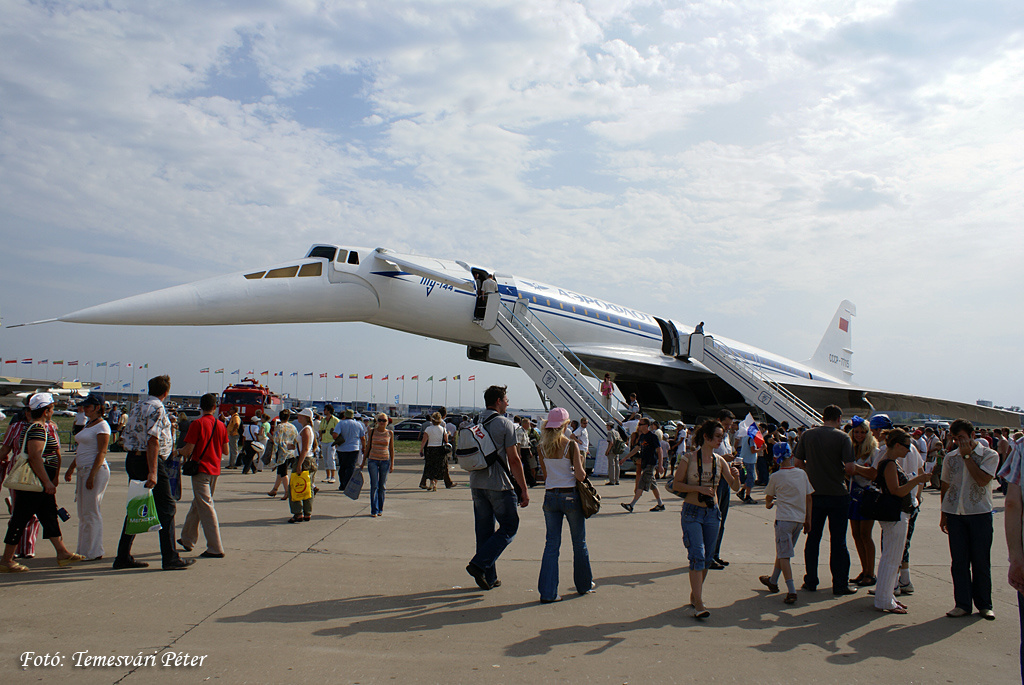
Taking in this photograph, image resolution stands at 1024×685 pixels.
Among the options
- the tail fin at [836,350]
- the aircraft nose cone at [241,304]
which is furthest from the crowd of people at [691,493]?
the tail fin at [836,350]

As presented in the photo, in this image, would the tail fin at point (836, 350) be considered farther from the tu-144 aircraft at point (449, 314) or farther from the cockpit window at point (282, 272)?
the cockpit window at point (282, 272)

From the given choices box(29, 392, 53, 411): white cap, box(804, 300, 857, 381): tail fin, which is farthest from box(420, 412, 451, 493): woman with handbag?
box(804, 300, 857, 381): tail fin

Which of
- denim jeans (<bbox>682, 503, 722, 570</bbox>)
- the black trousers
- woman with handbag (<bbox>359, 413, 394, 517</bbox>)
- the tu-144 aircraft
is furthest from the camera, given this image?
the tu-144 aircraft

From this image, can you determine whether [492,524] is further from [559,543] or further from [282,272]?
[282,272]

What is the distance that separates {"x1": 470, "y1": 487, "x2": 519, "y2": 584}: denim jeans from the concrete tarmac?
0.25 meters

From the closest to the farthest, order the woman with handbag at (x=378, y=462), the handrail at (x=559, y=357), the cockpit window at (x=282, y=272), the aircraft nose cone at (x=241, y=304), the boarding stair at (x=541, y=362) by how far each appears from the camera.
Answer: the woman with handbag at (x=378, y=462) < the aircraft nose cone at (x=241, y=304) < the cockpit window at (x=282, y=272) < the boarding stair at (x=541, y=362) < the handrail at (x=559, y=357)

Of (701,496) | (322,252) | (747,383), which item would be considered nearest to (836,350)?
(747,383)

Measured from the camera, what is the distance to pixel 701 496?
15.0 ft

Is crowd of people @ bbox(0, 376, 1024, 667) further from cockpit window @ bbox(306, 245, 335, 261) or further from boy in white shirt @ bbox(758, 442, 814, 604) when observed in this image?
cockpit window @ bbox(306, 245, 335, 261)

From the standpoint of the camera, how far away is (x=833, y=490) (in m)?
5.18

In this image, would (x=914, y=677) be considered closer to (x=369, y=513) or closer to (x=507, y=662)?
(x=507, y=662)

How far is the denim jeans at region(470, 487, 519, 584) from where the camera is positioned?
4.81 m

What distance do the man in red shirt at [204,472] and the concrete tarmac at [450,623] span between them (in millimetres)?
169

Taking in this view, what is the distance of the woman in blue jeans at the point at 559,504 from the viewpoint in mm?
4625
